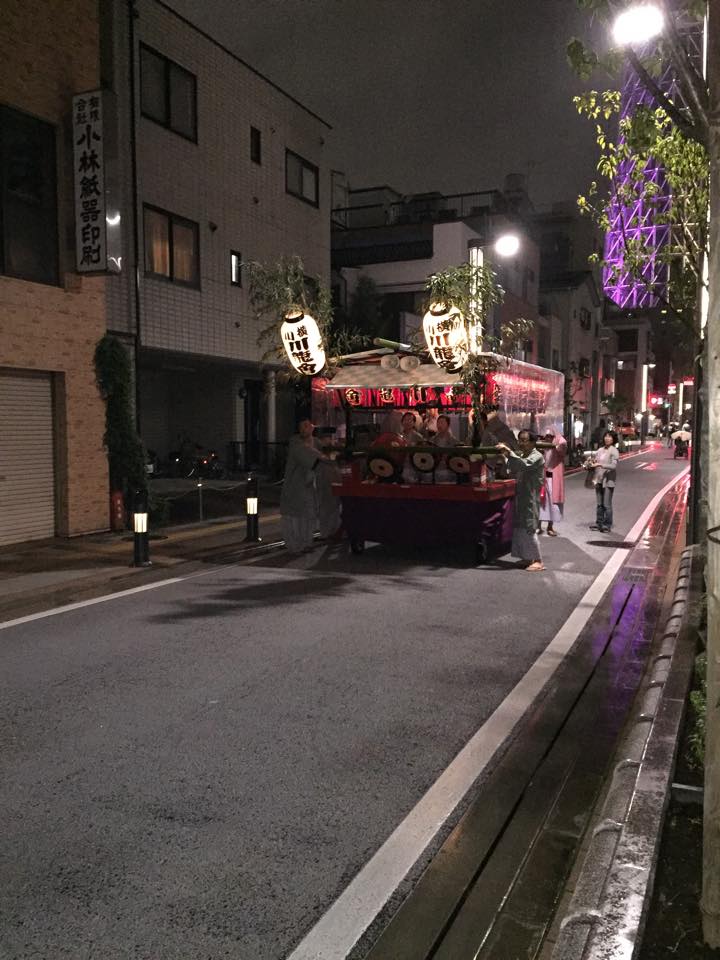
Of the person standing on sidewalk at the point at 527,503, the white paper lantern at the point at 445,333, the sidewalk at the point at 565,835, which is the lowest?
the sidewalk at the point at 565,835

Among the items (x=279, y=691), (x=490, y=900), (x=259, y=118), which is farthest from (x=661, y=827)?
(x=259, y=118)

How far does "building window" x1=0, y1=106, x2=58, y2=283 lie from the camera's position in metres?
11.5

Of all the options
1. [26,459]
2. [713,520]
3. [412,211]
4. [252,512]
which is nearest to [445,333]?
[252,512]

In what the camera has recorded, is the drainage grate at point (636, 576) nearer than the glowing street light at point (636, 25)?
No

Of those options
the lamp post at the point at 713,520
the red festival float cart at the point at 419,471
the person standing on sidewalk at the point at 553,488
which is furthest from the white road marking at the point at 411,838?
the person standing on sidewalk at the point at 553,488

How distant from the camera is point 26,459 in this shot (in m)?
12.1

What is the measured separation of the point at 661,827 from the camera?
11.2 ft

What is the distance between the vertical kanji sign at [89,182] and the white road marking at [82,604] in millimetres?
5437

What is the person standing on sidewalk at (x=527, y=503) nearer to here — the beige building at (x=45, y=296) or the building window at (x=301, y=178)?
the beige building at (x=45, y=296)

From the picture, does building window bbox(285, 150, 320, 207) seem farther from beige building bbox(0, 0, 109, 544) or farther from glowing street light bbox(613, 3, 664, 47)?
glowing street light bbox(613, 3, 664, 47)

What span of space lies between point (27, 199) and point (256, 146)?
988 centimetres

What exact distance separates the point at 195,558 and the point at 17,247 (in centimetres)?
550

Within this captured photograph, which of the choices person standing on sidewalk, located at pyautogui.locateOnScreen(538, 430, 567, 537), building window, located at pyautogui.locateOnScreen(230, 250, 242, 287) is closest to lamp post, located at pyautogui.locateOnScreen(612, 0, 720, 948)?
person standing on sidewalk, located at pyautogui.locateOnScreen(538, 430, 567, 537)

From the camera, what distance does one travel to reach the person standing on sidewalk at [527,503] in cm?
1025
